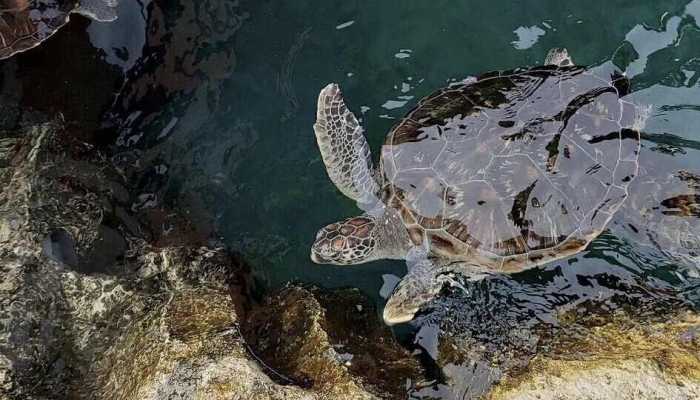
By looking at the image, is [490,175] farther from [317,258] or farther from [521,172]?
[317,258]

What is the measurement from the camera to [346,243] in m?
3.62

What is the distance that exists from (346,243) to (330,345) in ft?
2.34

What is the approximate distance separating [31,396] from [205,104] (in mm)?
2439

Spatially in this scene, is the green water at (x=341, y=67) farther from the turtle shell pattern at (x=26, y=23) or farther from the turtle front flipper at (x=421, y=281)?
the turtle shell pattern at (x=26, y=23)

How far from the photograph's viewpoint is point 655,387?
269cm

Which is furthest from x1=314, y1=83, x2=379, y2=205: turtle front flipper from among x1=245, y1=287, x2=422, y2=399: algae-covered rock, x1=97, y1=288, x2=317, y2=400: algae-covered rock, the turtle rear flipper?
the turtle rear flipper

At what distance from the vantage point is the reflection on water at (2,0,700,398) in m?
3.80

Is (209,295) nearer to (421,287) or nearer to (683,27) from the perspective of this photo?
(421,287)

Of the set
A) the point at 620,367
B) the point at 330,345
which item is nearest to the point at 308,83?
the point at 330,345

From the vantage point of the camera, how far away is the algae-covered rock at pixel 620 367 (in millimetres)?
2705

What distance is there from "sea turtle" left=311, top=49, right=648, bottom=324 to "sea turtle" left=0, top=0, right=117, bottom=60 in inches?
78.3

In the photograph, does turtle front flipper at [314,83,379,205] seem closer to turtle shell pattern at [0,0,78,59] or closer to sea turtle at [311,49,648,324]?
sea turtle at [311,49,648,324]

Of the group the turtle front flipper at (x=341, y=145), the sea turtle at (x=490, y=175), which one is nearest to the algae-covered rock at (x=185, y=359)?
the sea turtle at (x=490, y=175)

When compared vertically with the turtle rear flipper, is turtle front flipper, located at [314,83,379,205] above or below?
below
